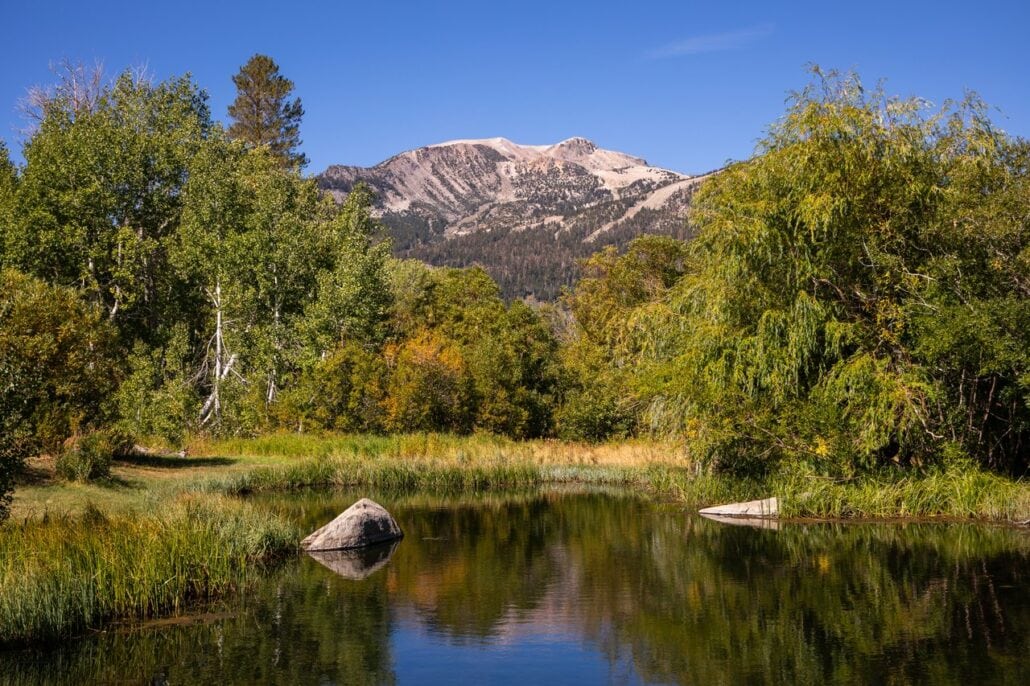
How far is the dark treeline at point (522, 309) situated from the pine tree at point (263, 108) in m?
0.40

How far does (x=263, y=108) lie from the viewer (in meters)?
76.5

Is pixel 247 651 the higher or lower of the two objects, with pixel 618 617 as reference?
higher

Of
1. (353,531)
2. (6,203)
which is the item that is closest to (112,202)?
(6,203)

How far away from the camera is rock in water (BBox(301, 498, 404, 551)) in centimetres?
2214

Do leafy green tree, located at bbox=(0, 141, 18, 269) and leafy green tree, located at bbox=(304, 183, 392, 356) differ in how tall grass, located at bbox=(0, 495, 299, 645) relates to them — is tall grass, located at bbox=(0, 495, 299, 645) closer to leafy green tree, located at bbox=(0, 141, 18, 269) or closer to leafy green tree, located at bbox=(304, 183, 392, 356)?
leafy green tree, located at bbox=(304, 183, 392, 356)

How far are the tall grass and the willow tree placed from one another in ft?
49.4

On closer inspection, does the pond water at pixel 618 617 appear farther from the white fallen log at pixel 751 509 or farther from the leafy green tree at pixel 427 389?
the leafy green tree at pixel 427 389

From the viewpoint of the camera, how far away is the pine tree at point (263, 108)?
7556cm

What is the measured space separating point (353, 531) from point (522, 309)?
33714 mm

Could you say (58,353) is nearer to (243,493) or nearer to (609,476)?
→ (243,493)

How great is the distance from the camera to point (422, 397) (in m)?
46.0

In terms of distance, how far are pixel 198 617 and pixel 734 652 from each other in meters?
8.78

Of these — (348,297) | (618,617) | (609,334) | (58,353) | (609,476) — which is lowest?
(618,617)

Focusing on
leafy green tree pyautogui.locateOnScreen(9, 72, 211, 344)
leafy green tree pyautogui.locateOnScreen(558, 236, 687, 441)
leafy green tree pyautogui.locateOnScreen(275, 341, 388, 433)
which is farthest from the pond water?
leafy green tree pyautogui.locateOnScreen(9, 72, 211, 344)
